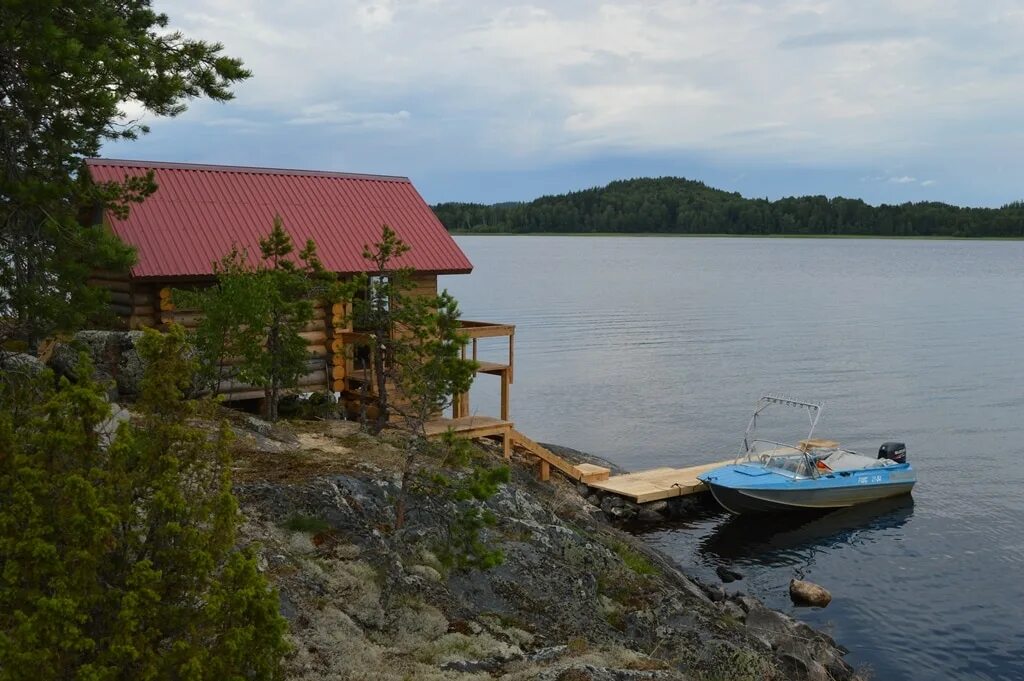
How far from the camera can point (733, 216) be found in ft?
619

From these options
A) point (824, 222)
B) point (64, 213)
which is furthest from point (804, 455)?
point (824, 222)

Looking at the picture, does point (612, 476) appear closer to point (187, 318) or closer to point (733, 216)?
point (187, 318)

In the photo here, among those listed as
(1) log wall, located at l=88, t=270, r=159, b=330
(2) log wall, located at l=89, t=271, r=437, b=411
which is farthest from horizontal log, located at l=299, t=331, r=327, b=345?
(1) log wall, located at l=88, t=270, r=159, b=330

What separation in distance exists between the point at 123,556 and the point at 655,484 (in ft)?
79.5

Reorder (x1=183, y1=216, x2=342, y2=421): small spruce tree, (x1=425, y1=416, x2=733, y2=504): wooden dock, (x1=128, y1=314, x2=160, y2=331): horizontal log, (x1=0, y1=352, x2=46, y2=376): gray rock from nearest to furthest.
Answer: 1. (x1=0, y1=352, x2=46, y2=376): gray rock
2. (x1=183, y1=216, x2=342, y2=421): small spruce tree
3. (x1=128, y1=314, x2=160, y2=331): horizontal log
4. (x1=425, y1=416, x2=733, y2=504): wooden dock

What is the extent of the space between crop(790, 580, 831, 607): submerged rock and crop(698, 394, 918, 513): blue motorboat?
571 centimetres

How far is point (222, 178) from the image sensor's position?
24125 mm

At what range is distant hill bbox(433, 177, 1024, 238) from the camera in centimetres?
18062

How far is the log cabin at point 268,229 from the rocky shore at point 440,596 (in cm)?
545

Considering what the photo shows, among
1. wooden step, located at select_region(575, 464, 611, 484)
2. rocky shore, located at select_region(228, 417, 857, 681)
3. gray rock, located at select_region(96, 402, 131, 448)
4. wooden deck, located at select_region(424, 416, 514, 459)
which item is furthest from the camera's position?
wooden step, located at select_region(575, 464, 611, 484)

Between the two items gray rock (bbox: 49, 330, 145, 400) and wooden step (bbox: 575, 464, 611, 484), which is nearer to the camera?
gray rock (bbox: 49, 330, 145, 400)

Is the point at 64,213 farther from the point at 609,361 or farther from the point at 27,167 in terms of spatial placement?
the point at 609,361

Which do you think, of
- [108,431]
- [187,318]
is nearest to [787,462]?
[187,318]

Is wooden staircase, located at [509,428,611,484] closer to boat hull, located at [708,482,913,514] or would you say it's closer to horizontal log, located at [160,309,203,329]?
boat hull, located at [708,482,913,514]
